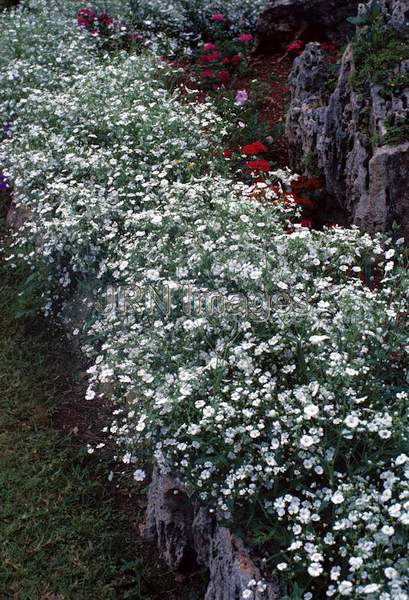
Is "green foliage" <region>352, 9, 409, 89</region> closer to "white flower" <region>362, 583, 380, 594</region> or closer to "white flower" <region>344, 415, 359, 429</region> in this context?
"white flower" <region>344, 415, 359, 429</region>

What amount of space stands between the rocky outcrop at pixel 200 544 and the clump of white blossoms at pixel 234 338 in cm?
12

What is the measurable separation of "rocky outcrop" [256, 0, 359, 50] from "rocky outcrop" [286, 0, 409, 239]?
170cm

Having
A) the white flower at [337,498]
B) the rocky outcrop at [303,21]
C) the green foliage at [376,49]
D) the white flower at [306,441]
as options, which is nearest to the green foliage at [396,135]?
the green foliage at [376,49]

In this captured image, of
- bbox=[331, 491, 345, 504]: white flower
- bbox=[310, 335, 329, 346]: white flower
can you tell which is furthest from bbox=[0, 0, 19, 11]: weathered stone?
bbox=[331, 491, 345, 504]: white flower

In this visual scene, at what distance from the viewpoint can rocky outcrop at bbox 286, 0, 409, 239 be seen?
469cm

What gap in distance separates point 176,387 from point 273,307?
24.3 inches

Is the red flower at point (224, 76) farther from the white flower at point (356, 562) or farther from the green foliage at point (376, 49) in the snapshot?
the white flower at point (356, 562)

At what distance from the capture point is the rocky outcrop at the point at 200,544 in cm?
282

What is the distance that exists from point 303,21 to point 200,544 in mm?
5825

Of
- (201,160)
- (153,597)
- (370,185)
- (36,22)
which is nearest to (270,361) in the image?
(153,597)

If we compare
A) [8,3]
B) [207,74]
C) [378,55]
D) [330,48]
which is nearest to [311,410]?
[378,55]

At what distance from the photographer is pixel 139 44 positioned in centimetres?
804

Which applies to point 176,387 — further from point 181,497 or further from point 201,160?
point 201,160

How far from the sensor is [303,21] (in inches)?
305
